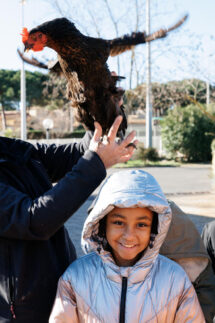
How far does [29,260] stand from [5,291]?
0.15 meters

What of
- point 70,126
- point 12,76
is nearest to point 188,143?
point 70,126

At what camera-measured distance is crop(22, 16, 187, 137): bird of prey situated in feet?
6.65

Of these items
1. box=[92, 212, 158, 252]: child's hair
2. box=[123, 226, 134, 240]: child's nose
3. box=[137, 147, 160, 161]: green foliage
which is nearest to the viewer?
box=[123, 226, 134, 240]: child's nose

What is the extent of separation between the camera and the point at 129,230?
1771 mm

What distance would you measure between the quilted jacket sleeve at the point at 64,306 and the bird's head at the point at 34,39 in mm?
1280

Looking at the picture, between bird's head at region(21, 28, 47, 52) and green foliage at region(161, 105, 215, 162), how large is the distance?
2180 centimetres

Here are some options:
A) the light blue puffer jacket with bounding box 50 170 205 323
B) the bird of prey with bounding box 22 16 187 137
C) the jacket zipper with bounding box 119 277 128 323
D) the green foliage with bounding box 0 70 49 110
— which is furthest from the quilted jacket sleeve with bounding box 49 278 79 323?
the green foliage with bounding box 0 70 49 110

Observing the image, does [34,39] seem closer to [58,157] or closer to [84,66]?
[84,66]

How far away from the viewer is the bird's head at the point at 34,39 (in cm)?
207

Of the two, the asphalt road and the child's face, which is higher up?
the child's face

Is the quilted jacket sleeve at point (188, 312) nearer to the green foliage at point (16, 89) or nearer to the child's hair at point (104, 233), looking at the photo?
the child's hair at point (104, 233)

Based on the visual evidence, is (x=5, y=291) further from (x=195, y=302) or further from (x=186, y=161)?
(x=186, y=161)

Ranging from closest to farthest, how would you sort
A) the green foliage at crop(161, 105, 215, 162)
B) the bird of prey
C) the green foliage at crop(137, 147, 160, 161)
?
the bird of prey → the green foliage at crop(137, 147, 160, 161) → the green foliage at crop(161, 105, 215, 162)

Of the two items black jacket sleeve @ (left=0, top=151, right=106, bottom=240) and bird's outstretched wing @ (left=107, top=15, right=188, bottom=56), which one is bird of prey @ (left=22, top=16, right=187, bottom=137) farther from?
black jacket sleeve @ (left=0, top=151, right=106, bottom=240)
